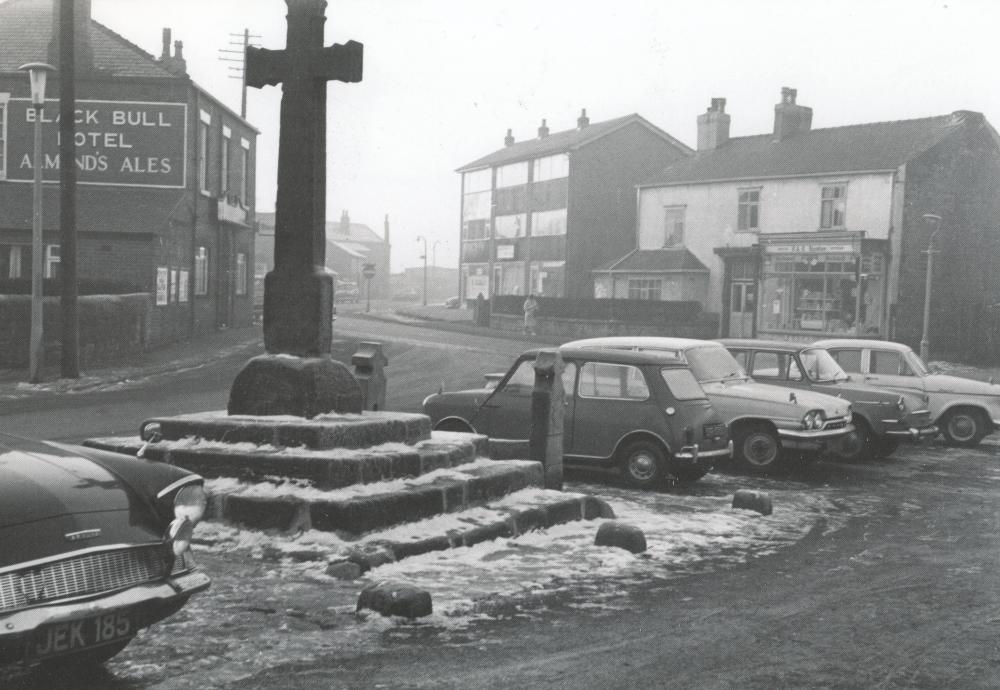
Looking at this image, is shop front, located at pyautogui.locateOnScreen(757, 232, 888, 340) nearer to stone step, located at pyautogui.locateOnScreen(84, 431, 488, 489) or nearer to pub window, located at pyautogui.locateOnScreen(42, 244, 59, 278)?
pub window, located at pyautogui.locateOnScreen(42, 244, 59, 278)

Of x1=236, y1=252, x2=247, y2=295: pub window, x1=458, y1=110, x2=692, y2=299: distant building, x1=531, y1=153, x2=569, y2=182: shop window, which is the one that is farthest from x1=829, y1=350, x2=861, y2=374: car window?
x1=531, y1=153, x2=569, y2=182: shop window

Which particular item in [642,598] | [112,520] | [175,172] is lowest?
[642,598]

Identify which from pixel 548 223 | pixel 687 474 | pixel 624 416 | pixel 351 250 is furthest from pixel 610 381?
pixel 351 250

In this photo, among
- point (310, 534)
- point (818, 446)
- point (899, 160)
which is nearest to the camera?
point (310, 534)

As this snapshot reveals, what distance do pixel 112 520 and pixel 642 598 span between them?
326cm

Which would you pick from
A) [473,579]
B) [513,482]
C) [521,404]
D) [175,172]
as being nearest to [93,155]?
[175,172]

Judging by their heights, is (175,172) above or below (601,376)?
above

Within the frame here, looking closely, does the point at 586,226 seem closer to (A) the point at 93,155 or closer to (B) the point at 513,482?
(A) the point at 93,155

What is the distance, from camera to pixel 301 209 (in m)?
8.88

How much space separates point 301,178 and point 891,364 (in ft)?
34.8

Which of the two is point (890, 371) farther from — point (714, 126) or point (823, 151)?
point (714, 126)

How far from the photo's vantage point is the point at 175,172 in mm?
29391

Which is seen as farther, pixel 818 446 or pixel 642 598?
pixel 818 446

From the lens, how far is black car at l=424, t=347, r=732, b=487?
1133 cm
